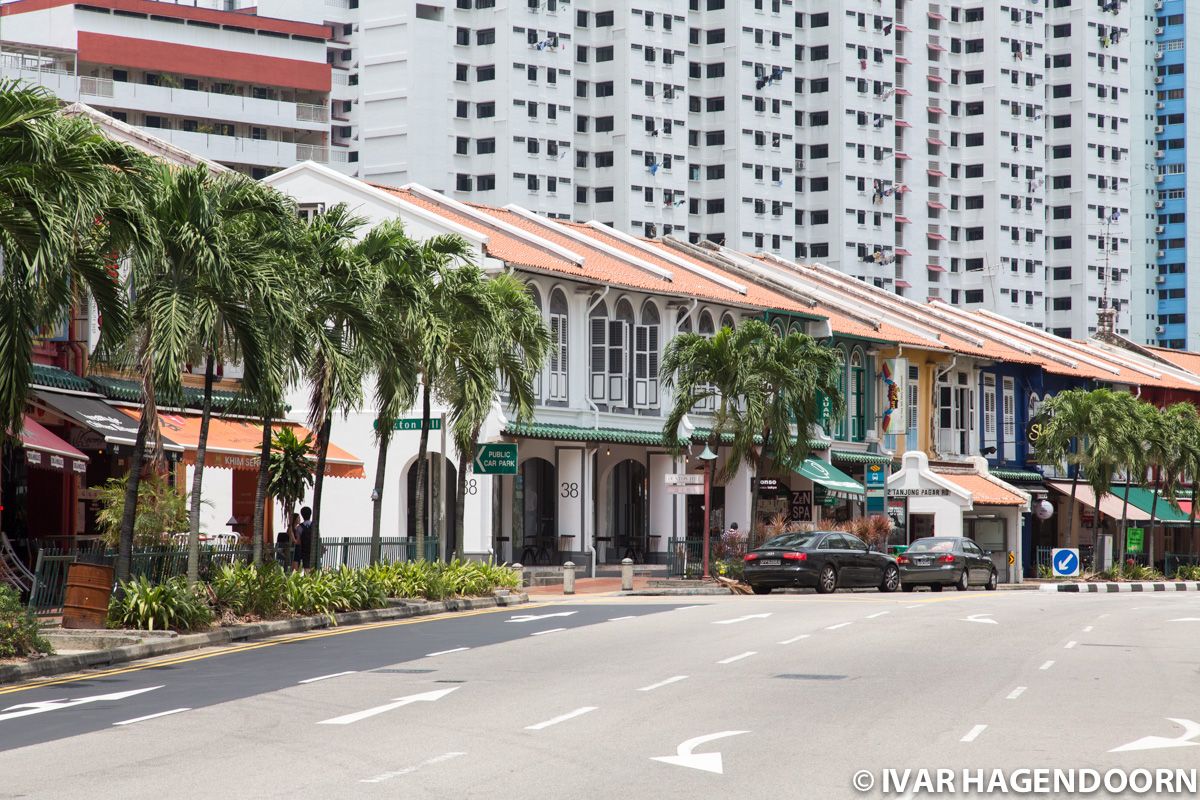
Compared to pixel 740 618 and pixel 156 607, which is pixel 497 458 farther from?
pixel 156 607

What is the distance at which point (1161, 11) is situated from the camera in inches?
5719

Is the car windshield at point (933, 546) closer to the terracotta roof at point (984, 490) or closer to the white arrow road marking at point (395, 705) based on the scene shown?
the terracotta roof at point (984, 490)

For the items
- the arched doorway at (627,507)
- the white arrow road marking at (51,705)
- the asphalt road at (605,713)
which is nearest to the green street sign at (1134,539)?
the arched doorway at (627,507)

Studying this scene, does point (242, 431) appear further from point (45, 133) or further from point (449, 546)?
point (45, 133)

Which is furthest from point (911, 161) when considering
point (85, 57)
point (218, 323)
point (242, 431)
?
point (218, 323)

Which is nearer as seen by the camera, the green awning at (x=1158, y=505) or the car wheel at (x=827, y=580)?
the car wheel at (x=827, y=580)

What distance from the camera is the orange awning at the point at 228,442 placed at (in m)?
29.9

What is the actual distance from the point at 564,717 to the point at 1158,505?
54.5m


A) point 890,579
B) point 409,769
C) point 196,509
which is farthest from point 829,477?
point 409,769

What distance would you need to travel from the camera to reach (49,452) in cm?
2550

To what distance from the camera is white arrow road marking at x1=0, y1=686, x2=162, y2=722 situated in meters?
15.3

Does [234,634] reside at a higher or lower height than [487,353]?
lower

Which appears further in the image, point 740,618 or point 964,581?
point 964,581

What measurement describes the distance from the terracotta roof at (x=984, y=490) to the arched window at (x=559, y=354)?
56.1 ft
